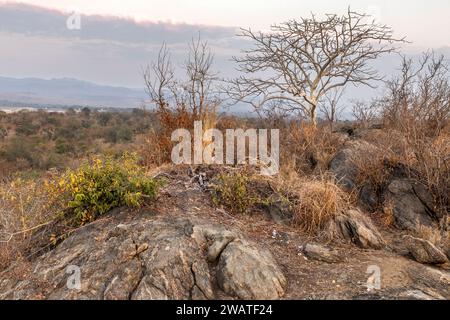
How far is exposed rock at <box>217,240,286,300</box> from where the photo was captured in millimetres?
A: 3740

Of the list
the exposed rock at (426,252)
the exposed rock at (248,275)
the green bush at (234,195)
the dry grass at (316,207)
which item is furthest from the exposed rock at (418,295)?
the green bush at (234,195)

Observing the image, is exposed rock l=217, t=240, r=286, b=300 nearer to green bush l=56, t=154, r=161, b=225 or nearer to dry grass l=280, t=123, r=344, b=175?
green bush l=56, t=154, r=161, b=225

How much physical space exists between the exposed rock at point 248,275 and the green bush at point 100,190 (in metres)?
1.30

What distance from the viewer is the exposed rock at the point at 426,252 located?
14.3 ft

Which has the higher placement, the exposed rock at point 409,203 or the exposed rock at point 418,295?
the exposed rock at point 409,203

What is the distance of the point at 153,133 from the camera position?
6.79 m

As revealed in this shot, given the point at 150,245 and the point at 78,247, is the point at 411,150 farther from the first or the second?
the point at 78,247

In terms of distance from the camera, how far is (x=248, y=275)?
3.83 metres

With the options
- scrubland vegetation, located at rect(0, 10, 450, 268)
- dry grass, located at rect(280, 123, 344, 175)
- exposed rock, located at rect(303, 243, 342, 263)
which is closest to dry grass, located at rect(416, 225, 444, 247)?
scrubland vegetation, located at rect(0, 10, 450, 268)

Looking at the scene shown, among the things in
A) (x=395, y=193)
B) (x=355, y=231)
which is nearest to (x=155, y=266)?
(x=355, y=231)

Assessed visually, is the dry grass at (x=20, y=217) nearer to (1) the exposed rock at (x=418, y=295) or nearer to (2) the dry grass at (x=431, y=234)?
(1) the exposed rock at (x=418, y=295)

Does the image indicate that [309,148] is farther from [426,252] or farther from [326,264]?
[326,264]

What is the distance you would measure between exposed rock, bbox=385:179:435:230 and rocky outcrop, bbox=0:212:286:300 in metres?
2.33

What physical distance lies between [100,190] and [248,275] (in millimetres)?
2049
